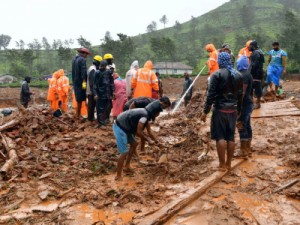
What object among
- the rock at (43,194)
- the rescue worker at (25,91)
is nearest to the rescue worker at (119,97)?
the rock at (43,194)

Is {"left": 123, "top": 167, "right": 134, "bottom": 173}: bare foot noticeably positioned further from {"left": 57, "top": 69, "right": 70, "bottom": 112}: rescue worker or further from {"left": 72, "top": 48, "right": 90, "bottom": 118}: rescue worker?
{"left": 57, "top": 69, "right": 70, "bottom": 112}: rescue worker

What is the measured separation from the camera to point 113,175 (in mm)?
5391

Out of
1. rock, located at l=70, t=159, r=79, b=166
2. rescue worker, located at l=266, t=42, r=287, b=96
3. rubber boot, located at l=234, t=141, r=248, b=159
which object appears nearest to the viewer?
rubber boot, located at l=234, t=141, r=248, b=159

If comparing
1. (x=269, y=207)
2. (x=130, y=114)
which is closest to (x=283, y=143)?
(x=269, y=207)

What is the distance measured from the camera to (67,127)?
7.91 metres

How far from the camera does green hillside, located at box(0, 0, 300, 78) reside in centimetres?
4612

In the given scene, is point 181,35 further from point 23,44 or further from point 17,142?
point 17,142

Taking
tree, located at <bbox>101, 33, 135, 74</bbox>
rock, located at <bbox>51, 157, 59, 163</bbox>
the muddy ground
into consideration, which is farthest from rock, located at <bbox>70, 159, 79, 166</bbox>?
tree, located at <bbox>101, 33, 135, 74</bbox>

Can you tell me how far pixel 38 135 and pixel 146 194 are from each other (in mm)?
3888

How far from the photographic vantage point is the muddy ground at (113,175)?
3887 mm

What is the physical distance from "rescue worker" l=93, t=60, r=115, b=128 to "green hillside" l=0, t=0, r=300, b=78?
32.4 metres

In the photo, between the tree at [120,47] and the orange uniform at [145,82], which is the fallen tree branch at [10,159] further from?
the tree at [120,47]

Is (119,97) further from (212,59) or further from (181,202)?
(181,202)

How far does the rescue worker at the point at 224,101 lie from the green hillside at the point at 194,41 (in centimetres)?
3398
